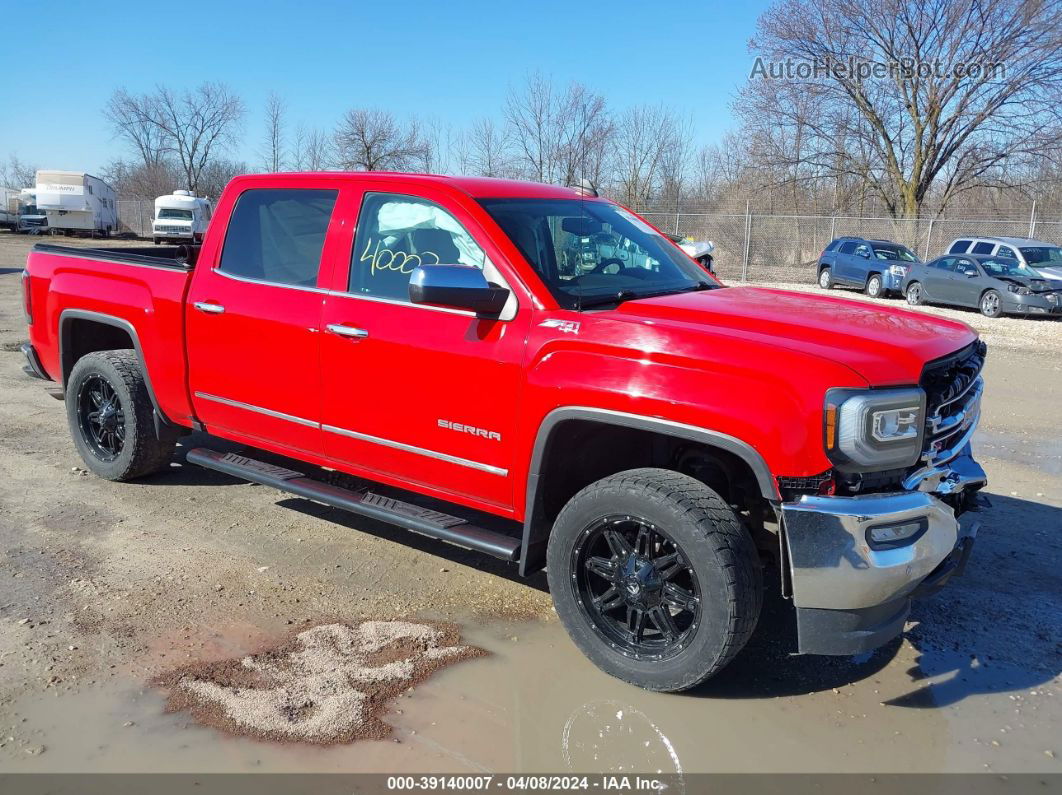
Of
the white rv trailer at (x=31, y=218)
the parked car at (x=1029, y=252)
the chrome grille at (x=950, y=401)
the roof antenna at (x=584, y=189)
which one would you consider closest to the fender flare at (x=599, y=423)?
the chrome grille at (x=950, y=401)

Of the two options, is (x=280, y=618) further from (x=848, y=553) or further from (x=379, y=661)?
(x=848, y=553)

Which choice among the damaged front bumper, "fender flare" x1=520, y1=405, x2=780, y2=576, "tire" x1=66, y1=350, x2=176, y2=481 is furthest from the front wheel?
"tire" x1=66, y1=350, x2=176, y2=481

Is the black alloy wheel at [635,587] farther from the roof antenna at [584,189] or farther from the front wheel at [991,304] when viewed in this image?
the front wheel at [991,304]

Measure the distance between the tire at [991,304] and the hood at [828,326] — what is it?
16257mm

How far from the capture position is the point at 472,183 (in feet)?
14.3

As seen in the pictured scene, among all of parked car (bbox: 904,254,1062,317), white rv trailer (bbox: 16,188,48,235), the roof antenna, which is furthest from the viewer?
white rv trailer (bbox: 16,188,48,235)

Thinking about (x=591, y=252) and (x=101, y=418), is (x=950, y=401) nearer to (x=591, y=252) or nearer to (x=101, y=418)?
(x=591, y=252)

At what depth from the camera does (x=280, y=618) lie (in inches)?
163

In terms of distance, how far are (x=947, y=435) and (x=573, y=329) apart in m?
1.52

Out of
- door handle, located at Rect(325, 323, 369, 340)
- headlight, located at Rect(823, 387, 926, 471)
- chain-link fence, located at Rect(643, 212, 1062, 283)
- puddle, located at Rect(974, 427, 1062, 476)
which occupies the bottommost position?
puddle, located at Rect(974, 427, 1062, 476)

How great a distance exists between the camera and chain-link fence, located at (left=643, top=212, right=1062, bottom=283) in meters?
30.1

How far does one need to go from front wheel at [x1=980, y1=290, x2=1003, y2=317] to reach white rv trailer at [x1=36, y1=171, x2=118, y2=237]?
122ft

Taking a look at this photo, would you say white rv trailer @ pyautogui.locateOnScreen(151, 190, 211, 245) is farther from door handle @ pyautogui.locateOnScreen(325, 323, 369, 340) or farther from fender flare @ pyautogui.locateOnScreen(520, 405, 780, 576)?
fender flare @ pyautogui.locateOnScreen(520, 405, 780, 576)

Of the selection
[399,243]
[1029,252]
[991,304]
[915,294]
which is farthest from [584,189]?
[915,294]
